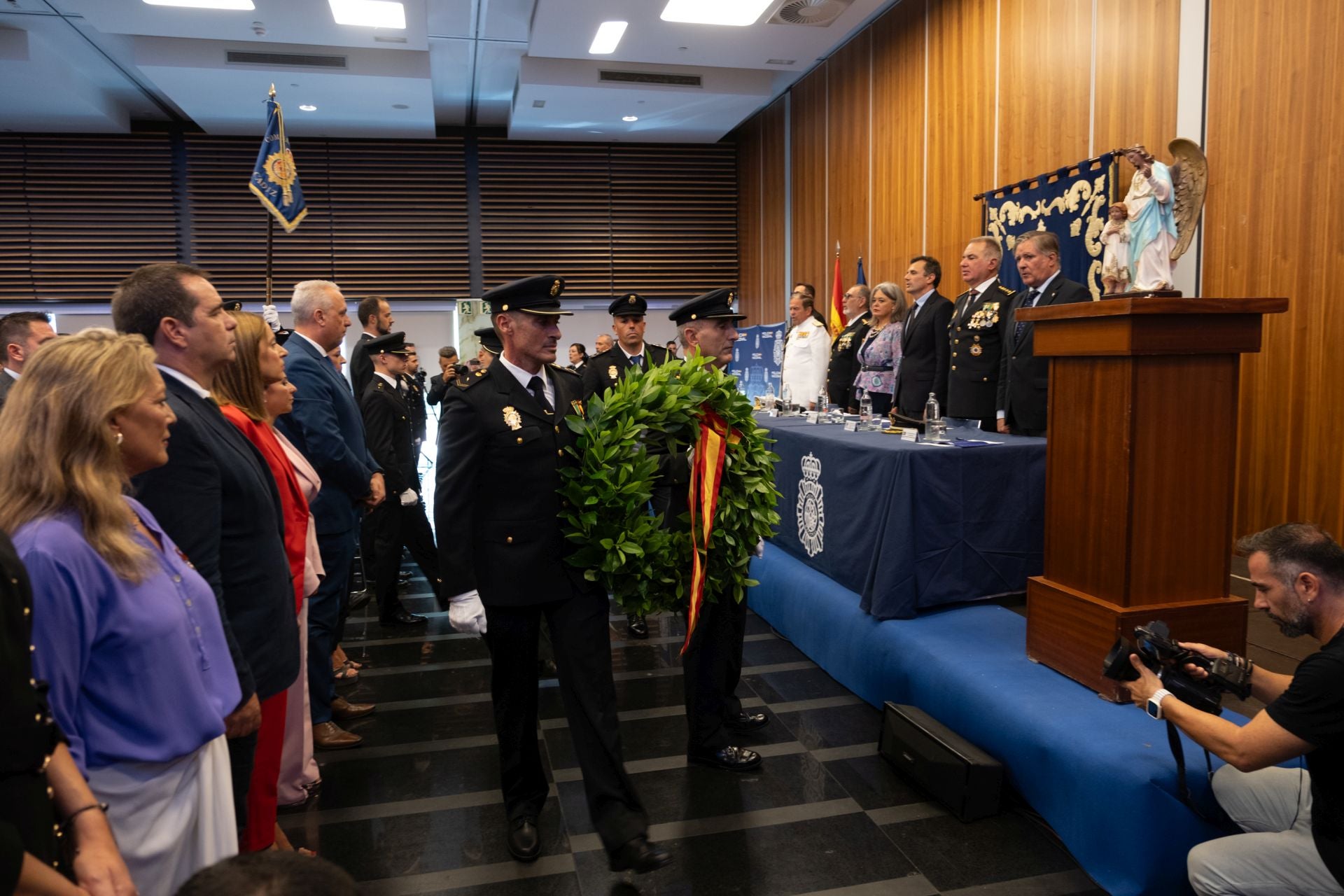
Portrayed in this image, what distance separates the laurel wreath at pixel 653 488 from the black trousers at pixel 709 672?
0.08m

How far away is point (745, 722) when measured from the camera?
322 cm

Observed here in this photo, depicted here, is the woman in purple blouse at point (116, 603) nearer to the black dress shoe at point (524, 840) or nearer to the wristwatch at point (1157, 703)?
the black dress shoe at point (524, 840)

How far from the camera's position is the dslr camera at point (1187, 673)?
80.5 inches

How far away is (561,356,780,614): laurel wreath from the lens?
242cm

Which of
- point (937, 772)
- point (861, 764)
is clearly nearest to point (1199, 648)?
point (937, 772)

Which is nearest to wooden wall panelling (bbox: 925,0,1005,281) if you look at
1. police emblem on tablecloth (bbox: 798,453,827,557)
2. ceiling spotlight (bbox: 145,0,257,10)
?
police emblem on tablecloth (bbox: 798,453,827,557)

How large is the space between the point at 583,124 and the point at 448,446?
9.09 metres

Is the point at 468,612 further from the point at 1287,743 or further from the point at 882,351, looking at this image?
the point at 882,351

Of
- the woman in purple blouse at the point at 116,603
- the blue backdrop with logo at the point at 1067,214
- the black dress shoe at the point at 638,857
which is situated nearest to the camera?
the woman in purple blouse at the point at 116,603

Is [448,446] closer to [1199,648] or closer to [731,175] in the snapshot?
[1199,648]

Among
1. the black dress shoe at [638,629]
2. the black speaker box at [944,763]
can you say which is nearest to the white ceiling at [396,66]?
the black dress shoe at [638,629]

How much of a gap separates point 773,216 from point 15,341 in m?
8.38

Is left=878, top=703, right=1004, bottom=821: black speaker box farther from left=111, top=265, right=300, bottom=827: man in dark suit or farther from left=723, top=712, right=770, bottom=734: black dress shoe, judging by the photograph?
left=111, top=265, right=300, bottom=827: man in dark suit

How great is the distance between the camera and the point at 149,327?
1866mm
